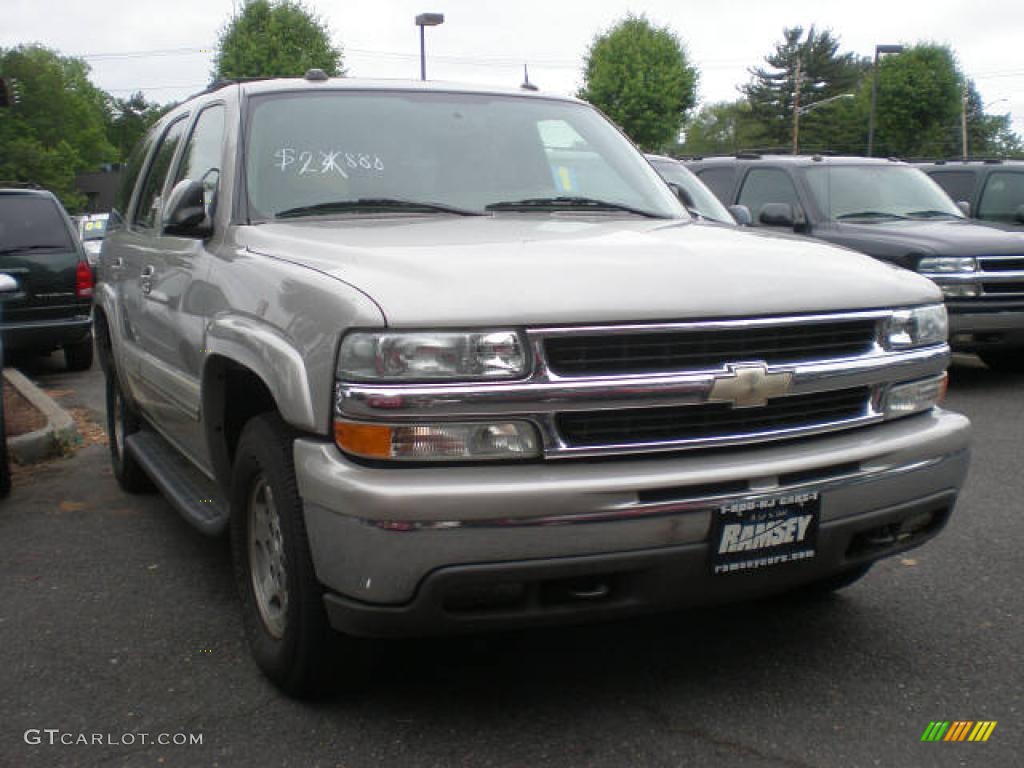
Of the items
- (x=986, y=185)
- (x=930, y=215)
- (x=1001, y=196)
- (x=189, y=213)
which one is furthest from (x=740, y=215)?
(x=986, y=185)

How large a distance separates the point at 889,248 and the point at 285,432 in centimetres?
720

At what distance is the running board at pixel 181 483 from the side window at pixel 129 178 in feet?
4.01

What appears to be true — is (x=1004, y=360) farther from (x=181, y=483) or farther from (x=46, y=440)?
(x=181, y=483)

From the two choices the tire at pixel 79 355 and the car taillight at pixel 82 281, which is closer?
the car taillight at pixel 82 281

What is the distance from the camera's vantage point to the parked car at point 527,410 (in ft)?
9.11

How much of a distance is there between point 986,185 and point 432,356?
36.3 ft

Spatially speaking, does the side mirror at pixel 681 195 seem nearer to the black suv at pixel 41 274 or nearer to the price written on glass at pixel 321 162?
the price written on glass at pixel 321 162

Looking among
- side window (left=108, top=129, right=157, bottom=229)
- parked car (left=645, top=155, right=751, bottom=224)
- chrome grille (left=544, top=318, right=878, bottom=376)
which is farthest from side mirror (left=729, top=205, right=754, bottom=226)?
side window (left=108, top=129, right=157, bottom=229)

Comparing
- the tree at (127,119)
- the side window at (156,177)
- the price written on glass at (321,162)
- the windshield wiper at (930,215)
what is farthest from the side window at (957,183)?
the tree at (127,119)

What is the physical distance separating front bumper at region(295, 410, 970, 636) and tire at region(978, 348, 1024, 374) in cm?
786

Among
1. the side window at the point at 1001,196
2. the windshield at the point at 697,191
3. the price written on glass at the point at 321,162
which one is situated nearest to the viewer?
the price written on glass at the point at 321,162

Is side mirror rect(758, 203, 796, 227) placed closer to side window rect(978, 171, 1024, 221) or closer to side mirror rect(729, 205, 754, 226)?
side mirror rect(729, 205, 754, 226)

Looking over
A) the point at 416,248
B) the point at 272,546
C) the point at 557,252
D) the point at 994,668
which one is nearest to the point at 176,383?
the point at 272,546

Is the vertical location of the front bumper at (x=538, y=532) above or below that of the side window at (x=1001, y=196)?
below
